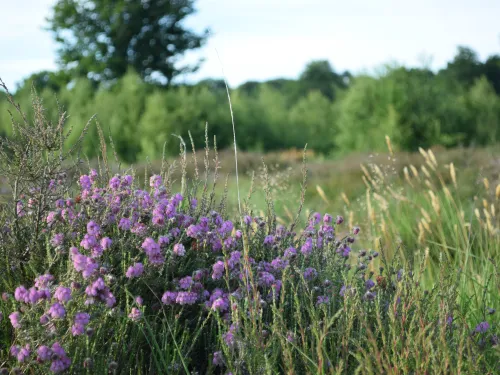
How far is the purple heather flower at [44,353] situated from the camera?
6.40 feet

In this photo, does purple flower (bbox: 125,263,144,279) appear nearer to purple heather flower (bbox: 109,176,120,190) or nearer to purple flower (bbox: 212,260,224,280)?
purple flower (bbox: 212,260,224,280)

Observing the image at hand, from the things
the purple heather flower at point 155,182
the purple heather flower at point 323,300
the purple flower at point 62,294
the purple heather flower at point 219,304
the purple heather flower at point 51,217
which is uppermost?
the purple heather flower at point 155,182

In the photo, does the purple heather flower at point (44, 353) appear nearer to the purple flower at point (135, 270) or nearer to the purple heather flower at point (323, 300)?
the purple flower at point (135, 270)

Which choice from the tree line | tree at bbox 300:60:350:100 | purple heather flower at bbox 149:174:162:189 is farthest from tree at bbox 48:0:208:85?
purple heather flower at bbox 149:174:162:189

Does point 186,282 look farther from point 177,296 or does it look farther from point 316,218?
point 316,218

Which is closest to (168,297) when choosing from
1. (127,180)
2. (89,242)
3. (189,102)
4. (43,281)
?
(89,242)

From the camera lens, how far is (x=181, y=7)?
32562 millimetres

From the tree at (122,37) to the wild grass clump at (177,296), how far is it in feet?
94.7

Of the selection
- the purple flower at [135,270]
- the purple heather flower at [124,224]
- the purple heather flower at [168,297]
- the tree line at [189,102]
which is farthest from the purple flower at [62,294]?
the tree line at [189,102]

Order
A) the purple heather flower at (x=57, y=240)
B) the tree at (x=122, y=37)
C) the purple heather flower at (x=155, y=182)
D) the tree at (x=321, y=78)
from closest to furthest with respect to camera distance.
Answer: the purple heather flower at (x=57, y=240) → the purple heather flower at (x=155, y=182) → the tree at (x=122, y=37) → the tree at (x=321, y=78)

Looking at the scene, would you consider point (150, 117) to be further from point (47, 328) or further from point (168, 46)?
Result: point (47, 328)

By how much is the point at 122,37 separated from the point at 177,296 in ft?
100

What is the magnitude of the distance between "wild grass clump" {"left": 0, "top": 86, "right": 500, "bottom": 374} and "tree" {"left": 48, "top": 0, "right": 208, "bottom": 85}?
94.7 ft

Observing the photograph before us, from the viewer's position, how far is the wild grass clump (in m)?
2.14
